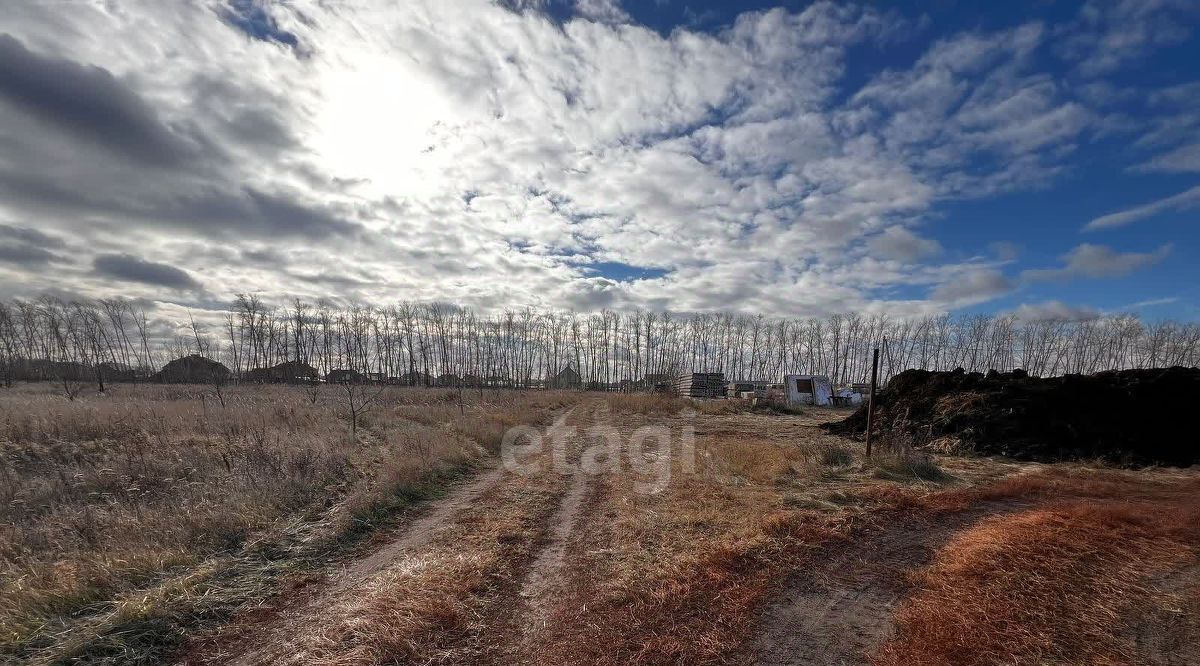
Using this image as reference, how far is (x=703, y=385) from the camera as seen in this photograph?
40.8m

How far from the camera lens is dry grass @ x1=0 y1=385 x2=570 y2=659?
4.18m

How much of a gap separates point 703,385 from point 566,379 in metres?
34.3

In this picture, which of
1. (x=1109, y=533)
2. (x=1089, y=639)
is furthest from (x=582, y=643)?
(x=1109, y=533)

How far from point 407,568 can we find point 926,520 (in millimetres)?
6930

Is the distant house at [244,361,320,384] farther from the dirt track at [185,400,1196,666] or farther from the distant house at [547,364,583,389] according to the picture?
the dirt track at [185,400,1196,666]

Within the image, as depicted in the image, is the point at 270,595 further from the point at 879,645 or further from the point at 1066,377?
the point at 1066,377

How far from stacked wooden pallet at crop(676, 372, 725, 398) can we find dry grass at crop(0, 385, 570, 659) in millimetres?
27662

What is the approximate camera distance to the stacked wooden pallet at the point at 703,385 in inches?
1596

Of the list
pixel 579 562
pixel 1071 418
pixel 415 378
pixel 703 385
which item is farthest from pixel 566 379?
pixel 579 562

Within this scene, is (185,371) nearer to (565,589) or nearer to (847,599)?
(565,589)

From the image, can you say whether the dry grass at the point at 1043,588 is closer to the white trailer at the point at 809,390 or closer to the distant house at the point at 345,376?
the distant house at the point at 345,376

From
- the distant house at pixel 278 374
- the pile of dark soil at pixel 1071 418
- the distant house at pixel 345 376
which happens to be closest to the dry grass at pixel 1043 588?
the pile of dark soil at pixel 1071 418

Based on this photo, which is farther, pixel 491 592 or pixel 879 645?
pixel 491 592

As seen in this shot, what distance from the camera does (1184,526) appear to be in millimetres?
6059
